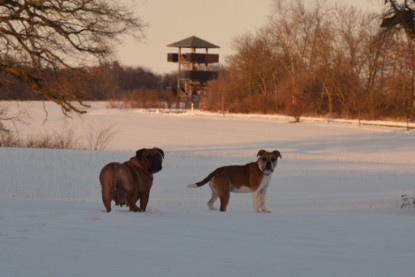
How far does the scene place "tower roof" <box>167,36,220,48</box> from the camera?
123062mm

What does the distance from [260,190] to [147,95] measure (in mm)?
115272

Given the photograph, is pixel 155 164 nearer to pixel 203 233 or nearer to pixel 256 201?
pixel 203 233

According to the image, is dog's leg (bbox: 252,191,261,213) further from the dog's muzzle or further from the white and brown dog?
the dog's muzzle

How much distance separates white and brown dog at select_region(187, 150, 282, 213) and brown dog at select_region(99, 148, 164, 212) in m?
2.21

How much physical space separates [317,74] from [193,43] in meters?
40.9

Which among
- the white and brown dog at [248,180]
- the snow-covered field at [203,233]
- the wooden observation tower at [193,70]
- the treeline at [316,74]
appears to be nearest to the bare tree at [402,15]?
the snow-covered field at [203,233]

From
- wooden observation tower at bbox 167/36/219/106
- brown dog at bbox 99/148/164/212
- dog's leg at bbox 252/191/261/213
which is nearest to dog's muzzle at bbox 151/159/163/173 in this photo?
brown dog at bbox 99/148/164/212

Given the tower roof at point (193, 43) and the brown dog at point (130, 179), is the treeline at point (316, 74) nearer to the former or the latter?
the tower roof at point (193, 43)

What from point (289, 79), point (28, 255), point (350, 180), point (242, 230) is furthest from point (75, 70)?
point (289, 79)

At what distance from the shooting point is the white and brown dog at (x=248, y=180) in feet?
46.5

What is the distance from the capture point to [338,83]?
8256 cm

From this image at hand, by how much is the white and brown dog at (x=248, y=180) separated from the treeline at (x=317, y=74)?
51585 millimetres

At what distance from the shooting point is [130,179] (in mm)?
11781

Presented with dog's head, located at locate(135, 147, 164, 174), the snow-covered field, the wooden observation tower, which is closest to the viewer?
the snow-covered field
